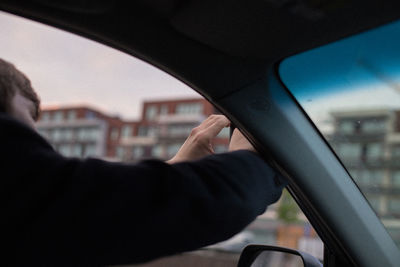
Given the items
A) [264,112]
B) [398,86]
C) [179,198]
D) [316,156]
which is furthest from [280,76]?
[179,198]

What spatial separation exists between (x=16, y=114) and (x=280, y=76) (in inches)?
28.4

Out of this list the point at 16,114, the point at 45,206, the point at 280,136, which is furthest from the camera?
the point at 280,136

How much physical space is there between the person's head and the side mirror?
3.05 feet

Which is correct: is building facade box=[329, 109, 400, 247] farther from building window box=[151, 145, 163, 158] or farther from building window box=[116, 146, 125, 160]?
building window box=[116, 146, 125, 160]

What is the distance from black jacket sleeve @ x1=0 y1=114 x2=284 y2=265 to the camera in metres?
0.75

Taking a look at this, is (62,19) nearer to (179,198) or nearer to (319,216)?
(179,198)

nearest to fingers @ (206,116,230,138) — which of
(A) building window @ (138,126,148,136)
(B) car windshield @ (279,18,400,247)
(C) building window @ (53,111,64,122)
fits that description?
(B) car windshield @ (279,18,400,247)

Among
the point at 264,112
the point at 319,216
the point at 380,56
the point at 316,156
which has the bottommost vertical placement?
the point at 319,216

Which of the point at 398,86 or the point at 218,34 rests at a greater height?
Result: the point at 218,34

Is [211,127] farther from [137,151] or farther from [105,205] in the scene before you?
[137,151]

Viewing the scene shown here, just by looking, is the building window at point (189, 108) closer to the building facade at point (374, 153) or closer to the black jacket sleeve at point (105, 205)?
the building facade at point (374, 153)

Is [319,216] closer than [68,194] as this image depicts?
No

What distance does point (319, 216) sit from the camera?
127cm

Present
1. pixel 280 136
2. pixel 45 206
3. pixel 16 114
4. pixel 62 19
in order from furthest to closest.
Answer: pixel 280 136 < pixel 62 19 < pixel 16 114 < pixel 45 206
